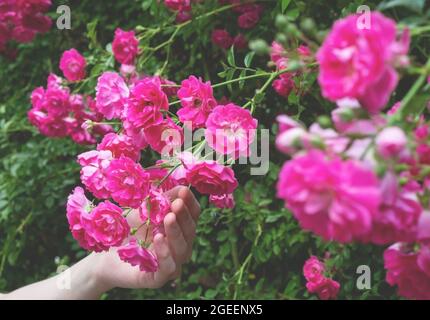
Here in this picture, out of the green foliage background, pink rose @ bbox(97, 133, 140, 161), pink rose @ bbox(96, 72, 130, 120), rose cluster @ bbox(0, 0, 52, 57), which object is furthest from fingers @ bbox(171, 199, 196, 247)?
rose cluster @ bbox(0, 0, 52, 57)

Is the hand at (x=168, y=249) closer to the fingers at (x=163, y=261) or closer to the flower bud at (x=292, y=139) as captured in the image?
the fingers at (x=163, y=261)

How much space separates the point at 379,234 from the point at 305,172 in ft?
0.35

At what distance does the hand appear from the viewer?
42.7 inches

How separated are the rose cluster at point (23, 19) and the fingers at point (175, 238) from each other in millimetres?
1237

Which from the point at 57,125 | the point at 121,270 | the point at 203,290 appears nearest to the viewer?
the point at 121,270

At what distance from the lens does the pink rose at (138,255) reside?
3.48 feet

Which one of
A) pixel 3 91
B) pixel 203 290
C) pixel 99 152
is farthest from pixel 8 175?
pixel 99 152

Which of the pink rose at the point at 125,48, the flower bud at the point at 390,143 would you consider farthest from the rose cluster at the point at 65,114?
the flower bud at the point at 390,143

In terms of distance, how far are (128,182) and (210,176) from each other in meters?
0.13

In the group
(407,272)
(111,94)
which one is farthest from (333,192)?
(111,94)

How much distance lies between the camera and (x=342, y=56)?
0.58 m

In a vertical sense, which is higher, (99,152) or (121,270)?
(99,152)
